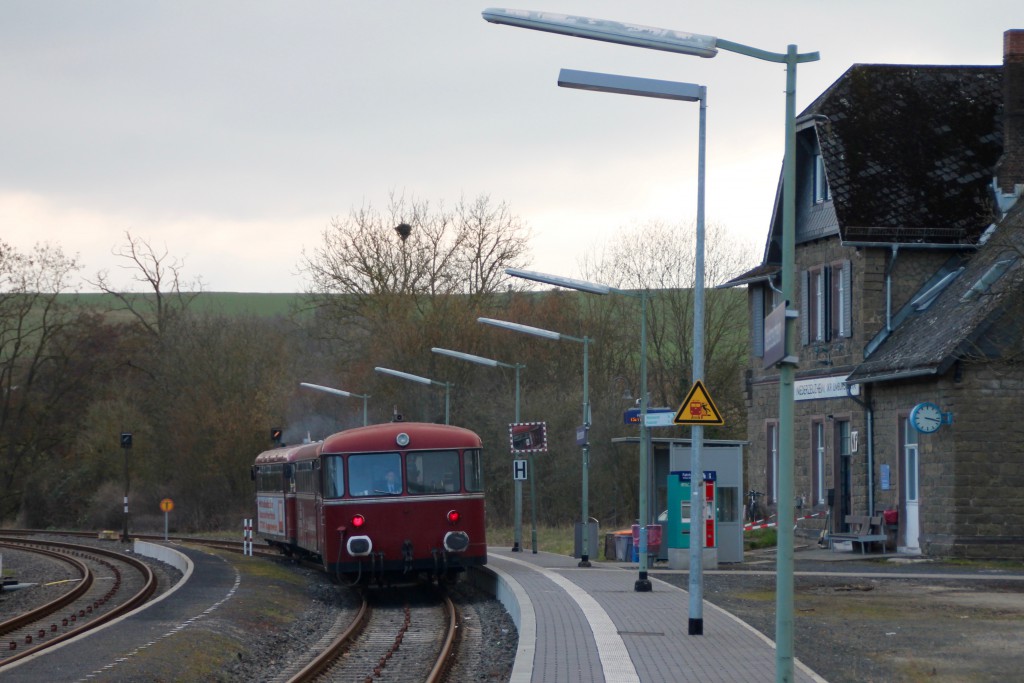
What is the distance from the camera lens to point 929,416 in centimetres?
2905

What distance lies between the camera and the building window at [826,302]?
112 ft

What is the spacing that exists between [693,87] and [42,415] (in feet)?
179

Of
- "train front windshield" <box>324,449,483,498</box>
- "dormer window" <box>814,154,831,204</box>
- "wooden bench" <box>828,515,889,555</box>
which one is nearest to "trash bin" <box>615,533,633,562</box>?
"wooden bench" <box>828,515,889,555</box>

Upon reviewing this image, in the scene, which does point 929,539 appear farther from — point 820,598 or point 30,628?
point 30,628

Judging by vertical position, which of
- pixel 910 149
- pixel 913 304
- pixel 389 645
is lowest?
pixel 389 645

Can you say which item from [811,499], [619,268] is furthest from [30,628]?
[619,268]

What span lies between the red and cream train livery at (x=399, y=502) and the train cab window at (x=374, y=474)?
0.06 ft

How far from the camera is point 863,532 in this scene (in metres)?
32.3

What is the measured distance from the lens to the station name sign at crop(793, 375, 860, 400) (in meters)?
33.8

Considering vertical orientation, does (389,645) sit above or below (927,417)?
below

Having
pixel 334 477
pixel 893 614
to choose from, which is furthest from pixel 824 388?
pixel 893 614

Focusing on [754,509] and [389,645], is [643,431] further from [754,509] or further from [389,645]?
[754,509]

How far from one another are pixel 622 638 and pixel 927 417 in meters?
15.4

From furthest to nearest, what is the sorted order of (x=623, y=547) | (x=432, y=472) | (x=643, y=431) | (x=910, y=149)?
1. (x=910, y=149)
2. (x=623, y=547)
3. (x=432, y=472)
4. (x=643, y=431)
